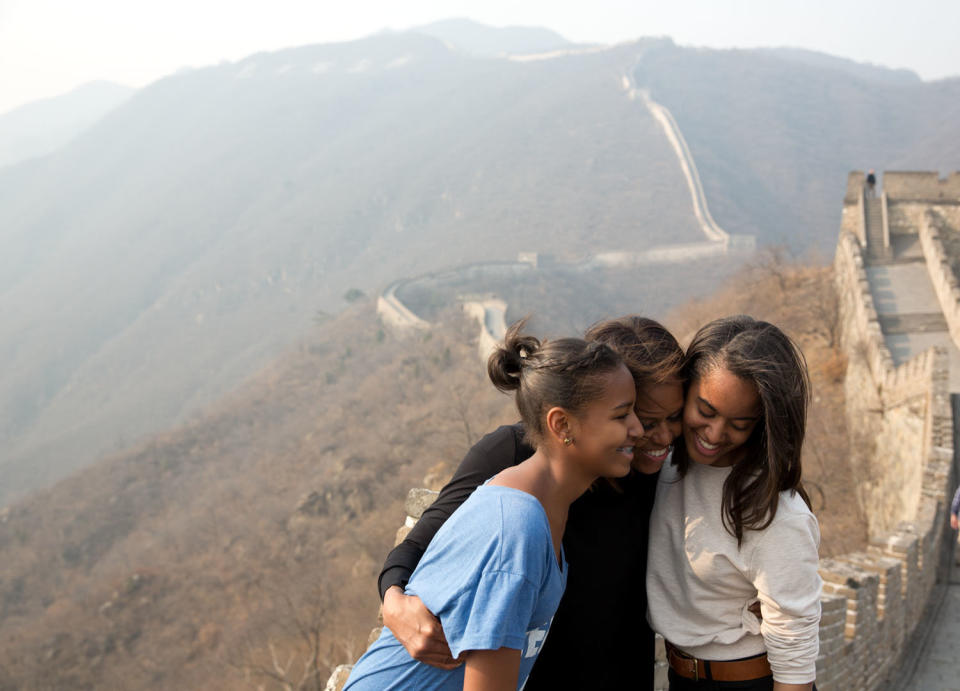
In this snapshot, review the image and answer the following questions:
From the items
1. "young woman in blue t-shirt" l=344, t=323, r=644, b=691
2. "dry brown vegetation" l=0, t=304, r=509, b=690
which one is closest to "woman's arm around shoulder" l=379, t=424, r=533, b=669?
"young woman in blue t-shirt" l=344, t=323, r=644, b=691

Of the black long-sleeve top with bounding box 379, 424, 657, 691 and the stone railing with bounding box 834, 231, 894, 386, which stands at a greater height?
the black long-sleeve top with bounding box 379, 424, 657, 691

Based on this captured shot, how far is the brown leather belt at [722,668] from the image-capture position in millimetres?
2057

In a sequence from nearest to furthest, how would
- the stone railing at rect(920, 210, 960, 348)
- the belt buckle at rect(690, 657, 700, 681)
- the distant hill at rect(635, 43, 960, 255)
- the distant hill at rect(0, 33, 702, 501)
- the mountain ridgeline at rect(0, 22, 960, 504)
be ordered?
the belt buckle at rect(690, 657, 700, 681) → the stone railing at rect(920, 210, 960, 348) → the distant hill at rect(0, 33, 702, 501) → the mountain ridgeline at rect(0, 22, 960, 504) → the distant hill at rect(635, 43, 960, 255)

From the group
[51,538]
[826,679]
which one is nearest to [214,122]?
[51,538]

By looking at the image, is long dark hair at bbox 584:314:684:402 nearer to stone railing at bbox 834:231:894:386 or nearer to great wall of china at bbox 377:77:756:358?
stone railing at bbox 834:231:894:386

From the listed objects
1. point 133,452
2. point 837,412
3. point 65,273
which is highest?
point 837,412

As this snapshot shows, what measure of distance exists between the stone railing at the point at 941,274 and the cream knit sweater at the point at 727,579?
40.8ft

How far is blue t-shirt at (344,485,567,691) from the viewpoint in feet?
4.79

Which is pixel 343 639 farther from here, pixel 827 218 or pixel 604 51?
pixel 604 51

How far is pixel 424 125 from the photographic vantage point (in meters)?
100

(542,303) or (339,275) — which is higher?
(542,303)

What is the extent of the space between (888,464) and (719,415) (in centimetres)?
1047

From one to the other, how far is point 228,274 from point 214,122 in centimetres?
5965

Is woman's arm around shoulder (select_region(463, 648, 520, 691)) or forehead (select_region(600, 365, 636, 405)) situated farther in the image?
forehead (select_region(600, 365, 636, 405))
